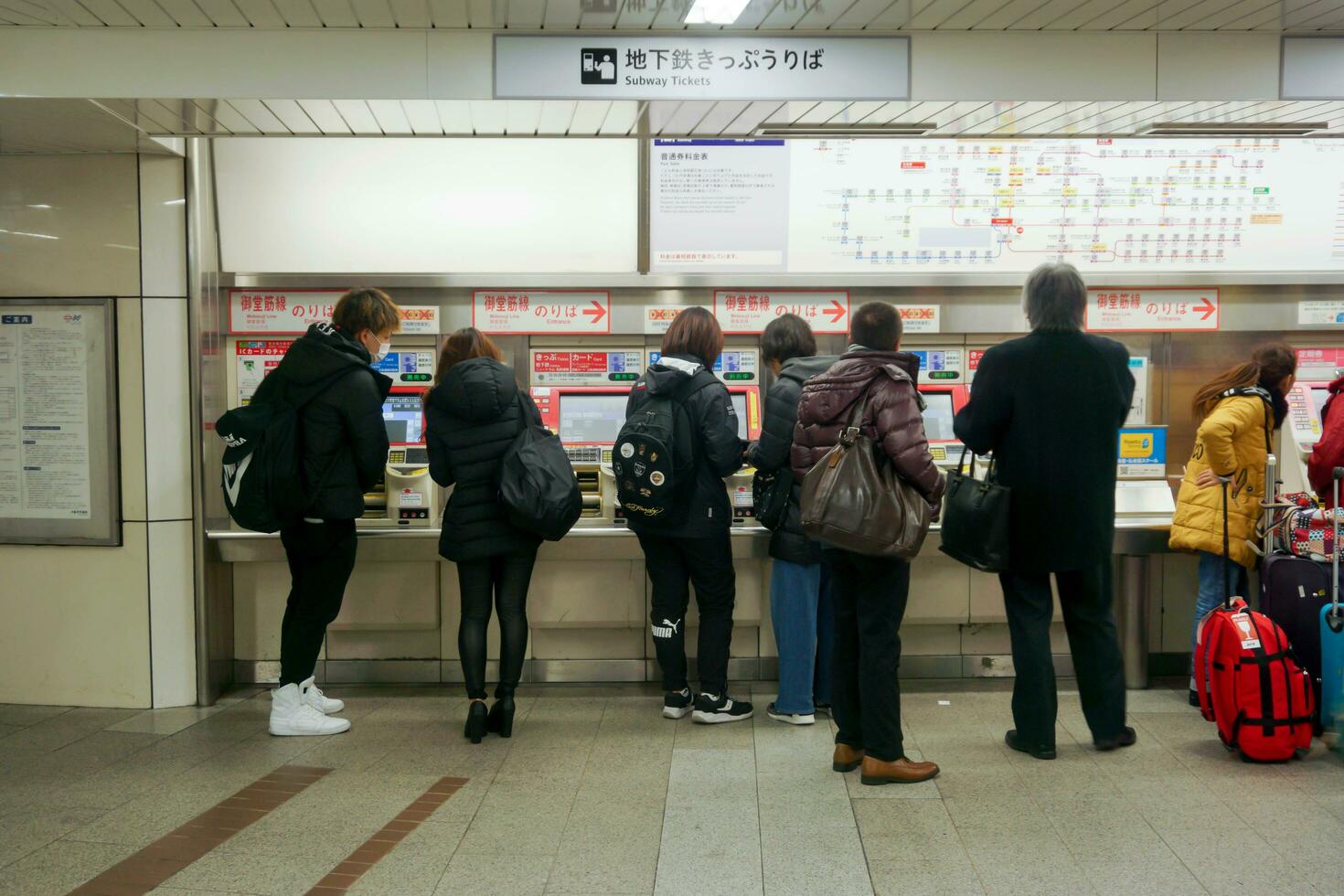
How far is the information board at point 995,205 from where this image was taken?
190 inches

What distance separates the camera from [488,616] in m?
4.03

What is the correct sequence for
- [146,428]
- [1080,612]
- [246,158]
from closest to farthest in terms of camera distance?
[1080,612] → [146,428] → [246,158]

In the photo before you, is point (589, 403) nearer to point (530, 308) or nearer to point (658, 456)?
point (530, 308)

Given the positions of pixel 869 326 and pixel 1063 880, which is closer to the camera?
pixel 1063 880

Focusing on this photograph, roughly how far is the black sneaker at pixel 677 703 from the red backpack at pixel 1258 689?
1.93m

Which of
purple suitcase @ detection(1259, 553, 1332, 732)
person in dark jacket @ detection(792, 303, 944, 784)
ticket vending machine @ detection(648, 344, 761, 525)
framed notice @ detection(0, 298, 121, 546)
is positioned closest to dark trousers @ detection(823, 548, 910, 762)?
person in dark jacket @ detection(792, 303, 944, 784)

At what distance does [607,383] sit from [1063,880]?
290 centimetres

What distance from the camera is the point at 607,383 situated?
192 inches

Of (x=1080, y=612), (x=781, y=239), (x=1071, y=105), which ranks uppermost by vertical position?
(x=1071, y=105)

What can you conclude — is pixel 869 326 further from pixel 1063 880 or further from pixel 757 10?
pixel 1063 880

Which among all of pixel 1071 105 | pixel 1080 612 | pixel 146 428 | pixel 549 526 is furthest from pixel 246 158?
pixel 1080 612

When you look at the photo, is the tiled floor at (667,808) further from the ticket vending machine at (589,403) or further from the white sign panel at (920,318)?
the white sign panel at (920,318)

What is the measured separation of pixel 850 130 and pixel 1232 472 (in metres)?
2.02

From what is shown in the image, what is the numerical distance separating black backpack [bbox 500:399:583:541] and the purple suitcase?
8.65ft
